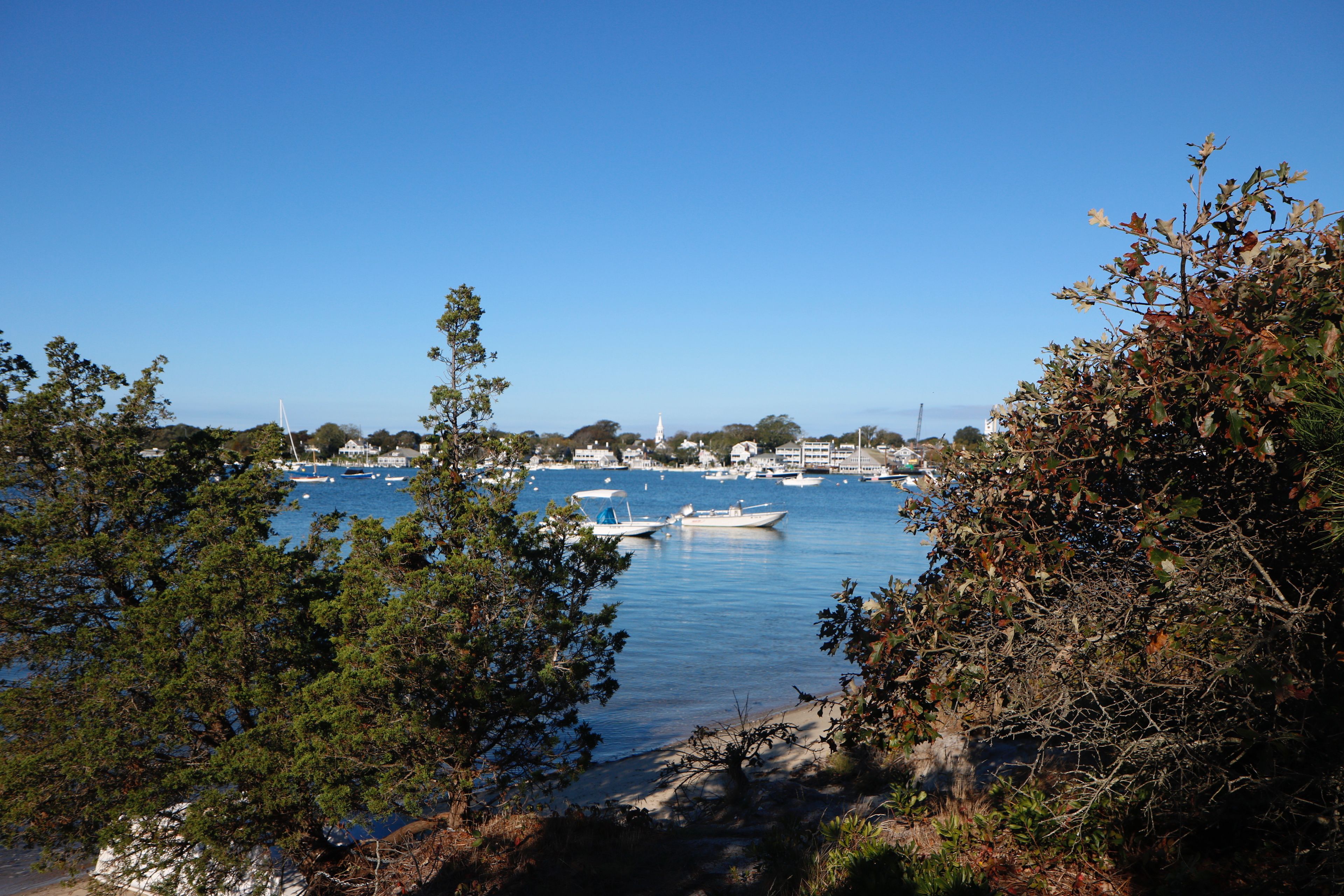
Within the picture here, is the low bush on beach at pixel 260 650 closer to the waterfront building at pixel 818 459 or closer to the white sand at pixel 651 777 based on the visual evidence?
the white sand at pixel 651 777

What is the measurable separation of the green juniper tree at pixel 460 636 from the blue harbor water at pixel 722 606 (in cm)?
366

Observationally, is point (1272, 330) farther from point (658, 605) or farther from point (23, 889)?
point (658, 605)

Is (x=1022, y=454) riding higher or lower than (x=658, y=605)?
higher

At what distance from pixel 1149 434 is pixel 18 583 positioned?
10.6 metres

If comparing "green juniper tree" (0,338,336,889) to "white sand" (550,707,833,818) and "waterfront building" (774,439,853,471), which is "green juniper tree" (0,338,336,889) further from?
"waterfront building" (774,439,853,471)

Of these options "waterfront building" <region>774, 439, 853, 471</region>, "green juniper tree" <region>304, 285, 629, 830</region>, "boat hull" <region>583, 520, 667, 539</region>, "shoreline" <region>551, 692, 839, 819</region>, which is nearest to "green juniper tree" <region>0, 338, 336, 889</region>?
"green juniper tree" <region>304, 285, 629, 830</region>

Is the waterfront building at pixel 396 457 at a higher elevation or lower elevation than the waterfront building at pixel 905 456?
lower

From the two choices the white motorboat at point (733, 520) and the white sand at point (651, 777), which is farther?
the white motorboat at point (733, 520)

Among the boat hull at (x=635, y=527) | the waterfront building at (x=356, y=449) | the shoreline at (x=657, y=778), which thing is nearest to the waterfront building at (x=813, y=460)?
the waterfront building at (x=356, y=449)

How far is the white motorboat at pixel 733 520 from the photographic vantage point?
6091 cm

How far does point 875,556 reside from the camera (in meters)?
47.5

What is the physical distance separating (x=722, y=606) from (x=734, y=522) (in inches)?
1174

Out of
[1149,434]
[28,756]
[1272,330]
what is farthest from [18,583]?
[1272,330]

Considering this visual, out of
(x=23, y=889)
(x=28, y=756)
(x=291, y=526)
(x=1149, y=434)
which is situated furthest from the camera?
(x=291, y=526)
